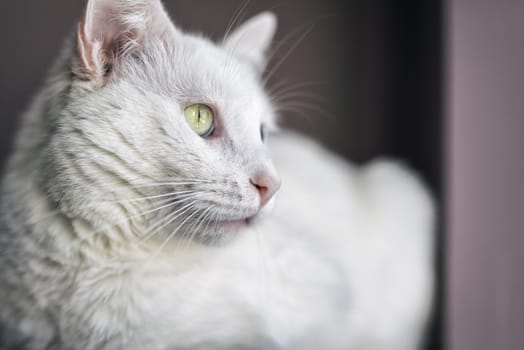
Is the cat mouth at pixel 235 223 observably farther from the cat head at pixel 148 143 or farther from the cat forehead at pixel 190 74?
the cat forehead at pixel 190 74

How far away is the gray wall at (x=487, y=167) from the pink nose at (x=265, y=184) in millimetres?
544

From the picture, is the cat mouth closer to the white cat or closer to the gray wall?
the white cat

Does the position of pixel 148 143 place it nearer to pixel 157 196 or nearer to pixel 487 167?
pixel 157 196

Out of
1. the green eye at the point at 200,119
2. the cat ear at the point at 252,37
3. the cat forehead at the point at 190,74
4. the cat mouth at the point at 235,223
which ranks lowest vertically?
the cat mouth at the point at 235,223

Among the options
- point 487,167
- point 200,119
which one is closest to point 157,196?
point 200,119

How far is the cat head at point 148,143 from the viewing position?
2.93ft

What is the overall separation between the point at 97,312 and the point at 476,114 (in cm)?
94

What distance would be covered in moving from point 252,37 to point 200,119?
14.5 inches

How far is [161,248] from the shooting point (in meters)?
0.98

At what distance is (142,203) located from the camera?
93cm

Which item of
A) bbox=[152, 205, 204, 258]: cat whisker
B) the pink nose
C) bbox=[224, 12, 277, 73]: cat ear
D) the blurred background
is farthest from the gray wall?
bbox=[152, 205, 204, 258]: cat whisker

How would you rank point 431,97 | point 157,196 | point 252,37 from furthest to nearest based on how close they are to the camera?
1. point 431,97
2. point 252,37
3. point 157,196

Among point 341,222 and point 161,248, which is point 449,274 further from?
point 161,248

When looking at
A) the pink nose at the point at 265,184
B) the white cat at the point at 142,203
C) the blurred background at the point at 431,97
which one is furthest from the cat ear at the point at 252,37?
the pink nose at the point at 265,184
